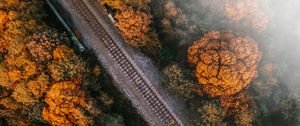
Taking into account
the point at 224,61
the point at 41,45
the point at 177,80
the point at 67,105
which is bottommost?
the point at 224,61

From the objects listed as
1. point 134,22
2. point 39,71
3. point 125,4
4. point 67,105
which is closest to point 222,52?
point 134,22

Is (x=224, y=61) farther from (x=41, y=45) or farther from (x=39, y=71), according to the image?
(x=39, y=71)

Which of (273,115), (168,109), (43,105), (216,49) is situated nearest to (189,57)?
(216,49)

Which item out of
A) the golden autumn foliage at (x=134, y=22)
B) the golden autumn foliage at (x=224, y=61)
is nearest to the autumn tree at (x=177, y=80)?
the golden autumn foliage at (x=224, y=61)

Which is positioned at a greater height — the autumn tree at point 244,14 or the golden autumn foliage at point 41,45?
the golden autumn foliage at point 41,45

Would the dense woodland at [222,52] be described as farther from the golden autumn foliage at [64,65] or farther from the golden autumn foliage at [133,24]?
the golden autumn foliage at [64,65]

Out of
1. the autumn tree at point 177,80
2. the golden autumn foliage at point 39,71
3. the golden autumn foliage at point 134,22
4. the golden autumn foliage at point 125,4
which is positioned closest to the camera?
the golden autumn foliage at point 39,71
